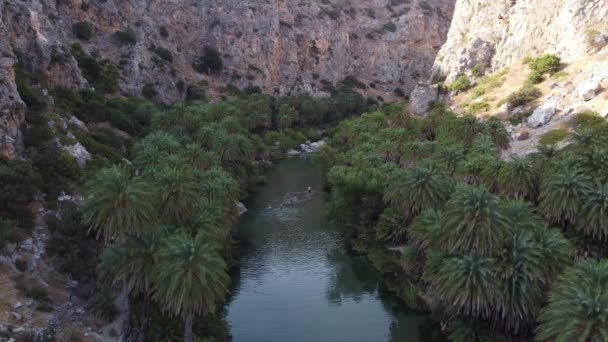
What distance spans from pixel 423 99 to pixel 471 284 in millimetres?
76009

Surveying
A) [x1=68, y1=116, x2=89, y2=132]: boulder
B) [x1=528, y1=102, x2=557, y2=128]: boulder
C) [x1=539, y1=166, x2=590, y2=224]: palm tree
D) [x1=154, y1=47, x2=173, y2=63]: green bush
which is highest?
[x1=154, y1=47, x2=173, y2=63]: green bush

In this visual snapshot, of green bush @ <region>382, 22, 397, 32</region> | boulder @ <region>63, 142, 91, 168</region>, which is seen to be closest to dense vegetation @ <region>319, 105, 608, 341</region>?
boulder @ <region>63, 142, 91, 168</region>

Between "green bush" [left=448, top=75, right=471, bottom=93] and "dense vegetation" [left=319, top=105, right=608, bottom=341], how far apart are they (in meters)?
37.3

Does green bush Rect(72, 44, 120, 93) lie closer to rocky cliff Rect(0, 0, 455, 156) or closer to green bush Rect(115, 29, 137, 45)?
rocky cliff Rect(0, 0, 455, 156)

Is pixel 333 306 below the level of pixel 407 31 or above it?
below

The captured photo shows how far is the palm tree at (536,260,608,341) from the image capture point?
27.7 meters

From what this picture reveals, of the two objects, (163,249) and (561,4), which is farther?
(561,4)

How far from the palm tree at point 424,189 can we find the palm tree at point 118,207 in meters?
25.2

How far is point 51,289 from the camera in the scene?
39.8 m

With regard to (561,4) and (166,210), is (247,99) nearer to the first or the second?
(561,4)

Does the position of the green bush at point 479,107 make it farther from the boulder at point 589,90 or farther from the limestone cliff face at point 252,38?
the limestone cliff face at point 252,38

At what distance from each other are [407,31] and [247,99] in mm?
73371

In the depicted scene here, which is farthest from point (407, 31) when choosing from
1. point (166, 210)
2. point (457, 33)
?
point (166, 210)

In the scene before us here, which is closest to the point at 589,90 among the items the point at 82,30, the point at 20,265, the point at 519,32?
the point at 519,32
